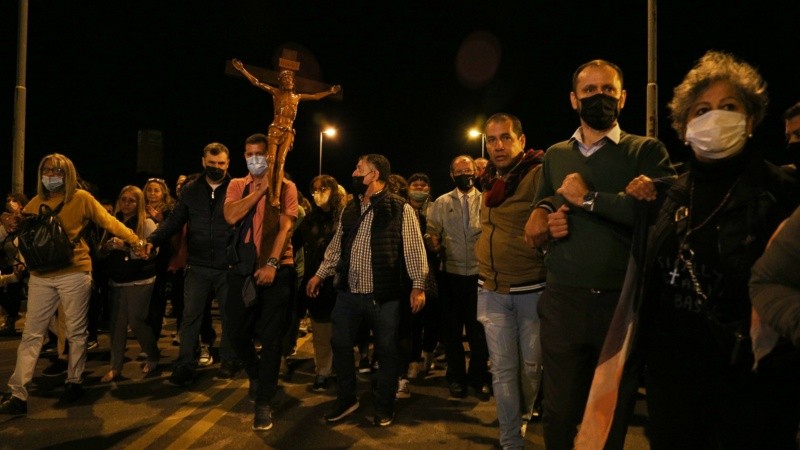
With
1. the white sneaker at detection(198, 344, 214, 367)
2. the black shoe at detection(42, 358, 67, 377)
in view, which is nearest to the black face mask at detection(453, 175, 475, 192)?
the white sneaker at detection(198, 344, 214, 367)

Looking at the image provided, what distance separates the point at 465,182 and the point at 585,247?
3643mm

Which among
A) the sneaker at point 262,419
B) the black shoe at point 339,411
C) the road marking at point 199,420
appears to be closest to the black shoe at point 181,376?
the road marking at point 199,420

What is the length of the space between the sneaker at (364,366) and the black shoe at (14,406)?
3.43 meters

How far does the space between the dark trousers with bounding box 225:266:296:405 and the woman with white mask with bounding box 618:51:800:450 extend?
3326 mm

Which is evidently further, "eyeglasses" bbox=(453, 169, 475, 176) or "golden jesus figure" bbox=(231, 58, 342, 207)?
"eyeglasses" bbox=(453, 169, 475, 176)

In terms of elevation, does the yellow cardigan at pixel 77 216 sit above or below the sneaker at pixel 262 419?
above

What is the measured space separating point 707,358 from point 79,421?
4867 millimetres

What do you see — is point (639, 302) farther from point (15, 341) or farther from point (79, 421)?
point (15, 341)

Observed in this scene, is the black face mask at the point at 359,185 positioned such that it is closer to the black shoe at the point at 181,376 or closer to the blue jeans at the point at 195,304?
the blue jeans at the point at 195,304

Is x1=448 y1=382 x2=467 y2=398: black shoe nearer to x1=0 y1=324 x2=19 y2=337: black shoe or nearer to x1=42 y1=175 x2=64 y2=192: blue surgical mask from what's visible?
x1=42 y1=175 x2=64 y2=192: blue surgical mask

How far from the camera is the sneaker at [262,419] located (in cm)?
520

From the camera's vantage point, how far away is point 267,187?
18.1 feet

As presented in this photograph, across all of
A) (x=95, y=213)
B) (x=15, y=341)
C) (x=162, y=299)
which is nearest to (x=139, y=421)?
(x=95, y=213)

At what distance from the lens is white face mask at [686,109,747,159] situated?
8.13 feet
